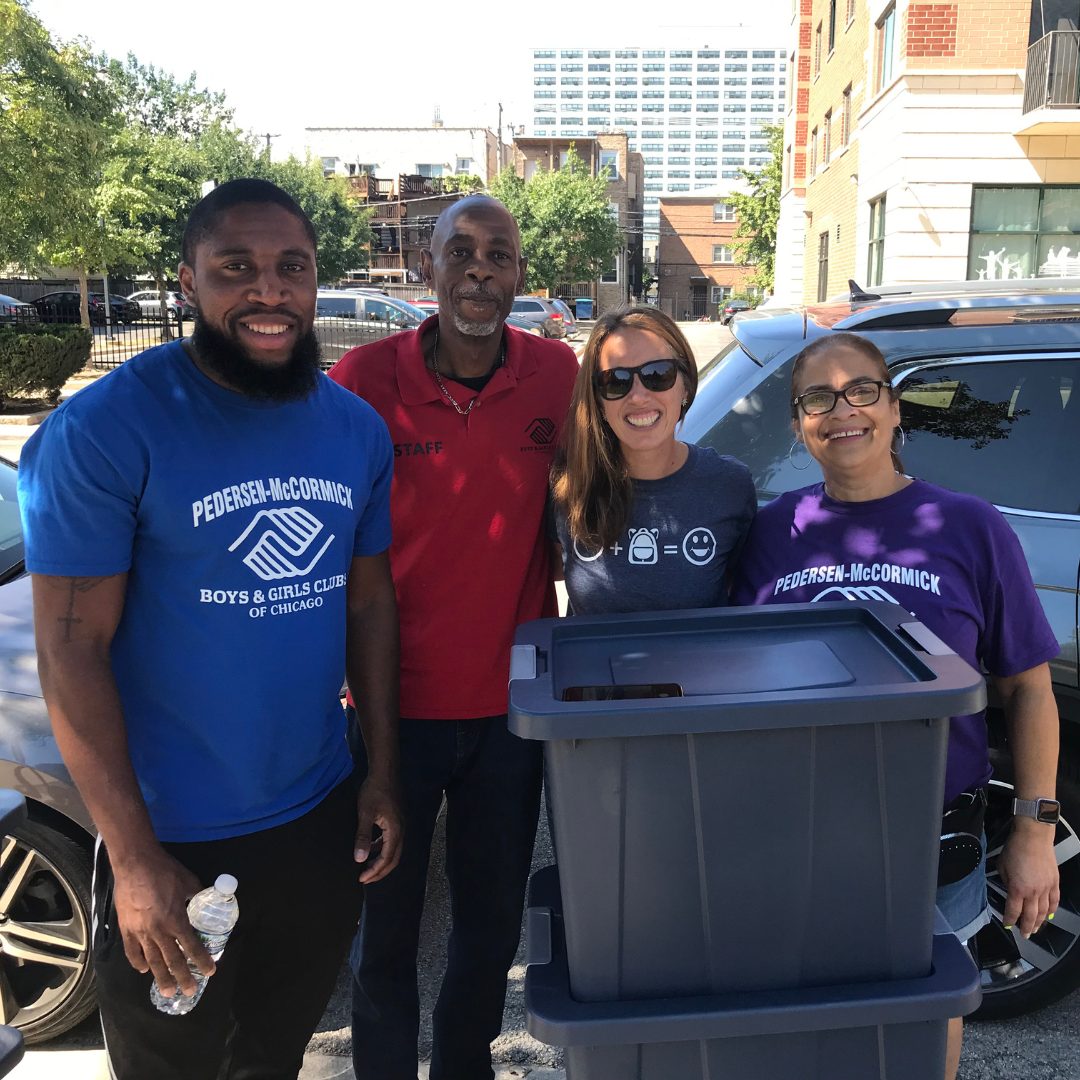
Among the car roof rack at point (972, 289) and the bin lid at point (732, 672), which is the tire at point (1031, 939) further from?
the car roof rack at point (972, 289)

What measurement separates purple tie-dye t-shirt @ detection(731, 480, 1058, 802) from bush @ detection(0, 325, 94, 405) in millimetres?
15963

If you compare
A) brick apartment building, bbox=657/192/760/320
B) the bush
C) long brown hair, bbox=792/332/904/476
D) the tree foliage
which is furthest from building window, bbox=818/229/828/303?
brick apartment building, bbox=657/192/760/320

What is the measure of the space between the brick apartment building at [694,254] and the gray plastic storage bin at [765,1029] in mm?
79218

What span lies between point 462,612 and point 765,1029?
3.82 feet

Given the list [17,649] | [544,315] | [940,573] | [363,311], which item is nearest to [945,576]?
[940,573]

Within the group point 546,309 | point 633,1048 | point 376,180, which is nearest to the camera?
point 633,1048

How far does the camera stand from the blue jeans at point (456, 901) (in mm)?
2420

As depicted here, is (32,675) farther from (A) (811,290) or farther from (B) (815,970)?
(A) (811,290)

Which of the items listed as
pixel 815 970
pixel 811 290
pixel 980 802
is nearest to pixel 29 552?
pixel 815 970

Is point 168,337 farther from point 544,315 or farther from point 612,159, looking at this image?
point 612,159

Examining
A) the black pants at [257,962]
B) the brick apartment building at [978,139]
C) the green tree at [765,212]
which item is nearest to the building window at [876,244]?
the brick apartment building at [978,139]

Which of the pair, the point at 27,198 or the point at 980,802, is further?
the point at 27,198

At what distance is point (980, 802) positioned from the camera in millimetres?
2016

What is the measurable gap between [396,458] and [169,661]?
2.66 feet
